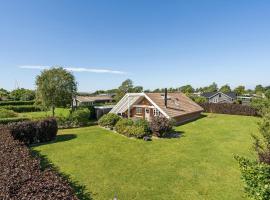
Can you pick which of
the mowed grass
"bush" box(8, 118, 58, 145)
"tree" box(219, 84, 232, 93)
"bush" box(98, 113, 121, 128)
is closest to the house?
"bush" box(98, 113, 121, 128)

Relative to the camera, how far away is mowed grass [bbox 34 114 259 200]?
947 centimetres

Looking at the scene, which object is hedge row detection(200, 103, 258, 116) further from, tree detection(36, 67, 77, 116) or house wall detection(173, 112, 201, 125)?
tree detection(36, 67, 77, 116)

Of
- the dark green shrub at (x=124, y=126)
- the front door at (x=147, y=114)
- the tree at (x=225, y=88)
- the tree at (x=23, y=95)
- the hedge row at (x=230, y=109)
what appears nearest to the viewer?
the dark green shrub at (x=124, y=126)

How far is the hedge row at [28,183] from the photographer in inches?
203

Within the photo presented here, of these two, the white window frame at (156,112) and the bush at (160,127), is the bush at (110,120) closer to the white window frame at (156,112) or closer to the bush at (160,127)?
the white window frame at (156,112)

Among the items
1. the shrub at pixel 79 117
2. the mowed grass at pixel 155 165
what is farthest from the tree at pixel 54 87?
the mowed grass at pixel 155 165

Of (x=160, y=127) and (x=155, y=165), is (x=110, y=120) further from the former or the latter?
(x=155, y=165)

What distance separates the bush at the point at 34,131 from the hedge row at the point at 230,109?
3354 cm

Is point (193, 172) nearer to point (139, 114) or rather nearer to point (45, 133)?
point (45, 133)

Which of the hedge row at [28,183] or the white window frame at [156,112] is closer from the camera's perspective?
the hedge row at [28,183]

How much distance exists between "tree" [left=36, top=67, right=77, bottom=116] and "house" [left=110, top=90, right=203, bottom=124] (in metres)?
9.39

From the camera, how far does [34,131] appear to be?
61.5 ft

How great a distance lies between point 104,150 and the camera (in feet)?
53.2

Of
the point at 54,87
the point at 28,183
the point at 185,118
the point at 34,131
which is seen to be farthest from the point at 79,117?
the point at 28,183
